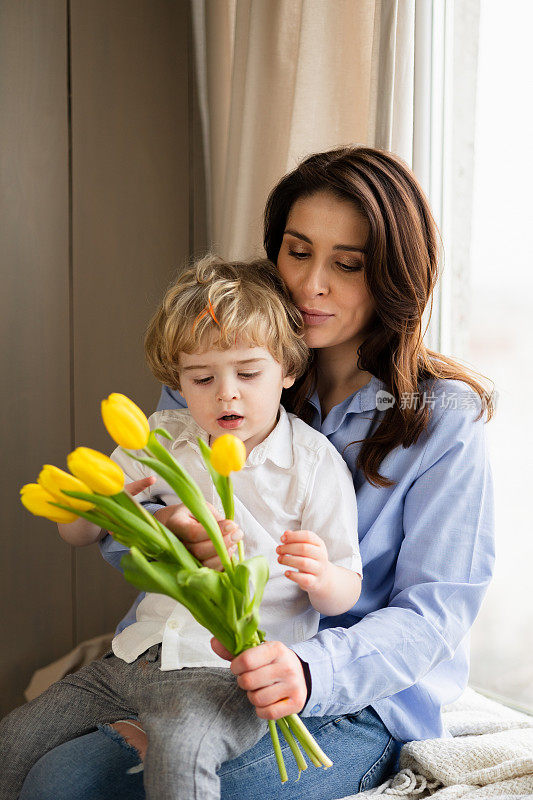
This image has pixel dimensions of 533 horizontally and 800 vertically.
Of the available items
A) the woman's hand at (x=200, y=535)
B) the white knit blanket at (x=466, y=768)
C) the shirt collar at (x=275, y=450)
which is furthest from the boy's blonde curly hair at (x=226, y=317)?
the white knit blanket at (x=466, y=768)

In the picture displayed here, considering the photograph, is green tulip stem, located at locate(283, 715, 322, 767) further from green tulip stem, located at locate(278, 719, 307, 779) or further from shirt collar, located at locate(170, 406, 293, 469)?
shirt collar, located at locate(170, 406, 293, 469)

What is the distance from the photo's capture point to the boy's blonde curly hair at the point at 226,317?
1.18 meters

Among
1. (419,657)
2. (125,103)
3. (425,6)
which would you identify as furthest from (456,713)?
(125,103)

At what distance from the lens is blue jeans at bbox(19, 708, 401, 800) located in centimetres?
111

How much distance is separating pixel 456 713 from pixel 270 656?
0.69m

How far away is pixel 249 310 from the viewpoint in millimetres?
1207

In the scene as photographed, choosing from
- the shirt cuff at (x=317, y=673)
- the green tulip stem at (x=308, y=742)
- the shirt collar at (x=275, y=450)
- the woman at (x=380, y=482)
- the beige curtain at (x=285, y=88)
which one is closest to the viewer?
the green tulip stem at (x=308, y=742)

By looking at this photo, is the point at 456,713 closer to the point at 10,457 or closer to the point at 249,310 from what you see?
the point at 249,310

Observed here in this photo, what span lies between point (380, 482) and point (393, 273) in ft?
1.13

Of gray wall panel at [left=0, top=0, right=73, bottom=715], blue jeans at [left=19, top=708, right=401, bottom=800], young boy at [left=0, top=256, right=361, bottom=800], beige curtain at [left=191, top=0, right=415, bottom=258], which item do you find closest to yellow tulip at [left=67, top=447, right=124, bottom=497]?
young boy at [left=0, top=256, right=361, bottom=800]

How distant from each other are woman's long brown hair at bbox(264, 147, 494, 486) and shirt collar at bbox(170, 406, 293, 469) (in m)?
0.14

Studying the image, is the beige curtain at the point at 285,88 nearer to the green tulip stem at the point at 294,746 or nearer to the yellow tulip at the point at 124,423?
the yellow tulip at the point at 124,423

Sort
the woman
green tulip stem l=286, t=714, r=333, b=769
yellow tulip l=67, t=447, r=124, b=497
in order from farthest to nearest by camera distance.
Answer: the woman, green tulip stem l=286, t=714, r=333, b=769, yellow tulip l=67, t=447, r=124, b=497

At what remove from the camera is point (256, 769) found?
3.65 ft
